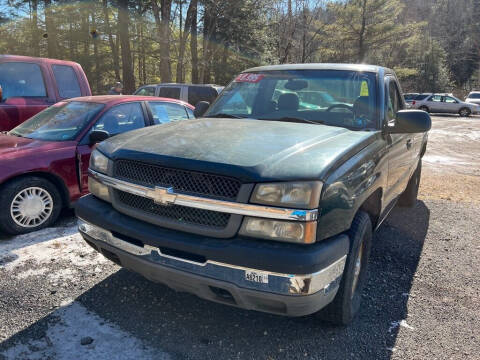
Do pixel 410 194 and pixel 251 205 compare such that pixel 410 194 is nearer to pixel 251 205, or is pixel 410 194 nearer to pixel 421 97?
pixel 251 205

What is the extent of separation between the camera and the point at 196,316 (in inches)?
109

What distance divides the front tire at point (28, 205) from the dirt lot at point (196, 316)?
142 millimetres

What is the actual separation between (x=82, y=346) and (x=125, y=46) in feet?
68.6

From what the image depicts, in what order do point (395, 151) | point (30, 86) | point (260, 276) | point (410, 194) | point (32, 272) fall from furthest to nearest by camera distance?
1. point (30, 86)
2. point (410, 194)
3. point (395, 151)
4. point (32, 272)
5. point (260, 276)

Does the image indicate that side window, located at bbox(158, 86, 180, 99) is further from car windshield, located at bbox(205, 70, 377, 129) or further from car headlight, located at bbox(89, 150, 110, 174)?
car headlight, located at bbox(89, 150, 110, 174)

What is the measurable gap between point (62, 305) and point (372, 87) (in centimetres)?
307

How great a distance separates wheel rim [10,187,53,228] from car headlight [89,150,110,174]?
63.9 inches

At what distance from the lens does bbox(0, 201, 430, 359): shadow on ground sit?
2441 millimetres

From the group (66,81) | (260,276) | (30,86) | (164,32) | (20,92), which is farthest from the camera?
(164,32)

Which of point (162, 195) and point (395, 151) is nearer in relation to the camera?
point (162, 195)

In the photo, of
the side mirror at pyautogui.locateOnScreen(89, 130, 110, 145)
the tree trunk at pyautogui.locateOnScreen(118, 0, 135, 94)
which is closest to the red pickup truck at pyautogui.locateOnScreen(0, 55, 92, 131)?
the side mirror at pyautogui.locateOnScreen(89, 130, 110, 145)

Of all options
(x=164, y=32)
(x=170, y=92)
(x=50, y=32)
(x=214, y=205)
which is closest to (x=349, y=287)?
(x=214, y=205)

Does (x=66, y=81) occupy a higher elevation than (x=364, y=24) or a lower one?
lower

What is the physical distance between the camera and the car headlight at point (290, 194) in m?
2.04
